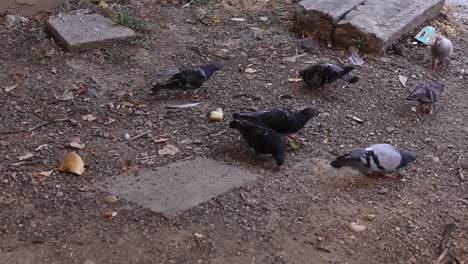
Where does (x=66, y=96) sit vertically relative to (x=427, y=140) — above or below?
below

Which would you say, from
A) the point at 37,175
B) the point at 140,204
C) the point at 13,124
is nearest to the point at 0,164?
the point at 37,175

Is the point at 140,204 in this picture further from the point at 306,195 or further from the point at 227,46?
the point at 227,46

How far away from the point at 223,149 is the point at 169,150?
34cm

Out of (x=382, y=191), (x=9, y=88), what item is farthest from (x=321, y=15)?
(x=9, y=88)

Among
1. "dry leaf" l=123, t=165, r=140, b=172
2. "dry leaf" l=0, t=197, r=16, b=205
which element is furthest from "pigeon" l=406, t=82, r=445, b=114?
"dry leaf" l=0, t=197, r=16, b=205

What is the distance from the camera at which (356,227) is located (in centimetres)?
341

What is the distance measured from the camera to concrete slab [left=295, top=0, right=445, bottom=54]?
5887 mm

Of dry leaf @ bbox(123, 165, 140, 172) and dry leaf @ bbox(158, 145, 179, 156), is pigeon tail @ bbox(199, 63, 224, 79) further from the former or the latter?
dry leaf @ bbox(123, 165, 140, 172)

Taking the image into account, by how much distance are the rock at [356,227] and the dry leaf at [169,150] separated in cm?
125

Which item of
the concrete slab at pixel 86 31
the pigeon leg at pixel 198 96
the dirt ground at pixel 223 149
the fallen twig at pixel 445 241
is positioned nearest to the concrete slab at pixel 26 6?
the dirt ground at pixel 223 149

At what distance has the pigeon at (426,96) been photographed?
4.78m

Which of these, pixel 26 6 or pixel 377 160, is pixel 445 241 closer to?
pixel 377 160

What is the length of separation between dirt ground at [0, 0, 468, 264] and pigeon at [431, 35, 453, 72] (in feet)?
0.51

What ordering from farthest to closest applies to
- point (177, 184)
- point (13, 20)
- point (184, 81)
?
1. point (13, 20)
2. point (184, 81)
3. point (177, 184)
